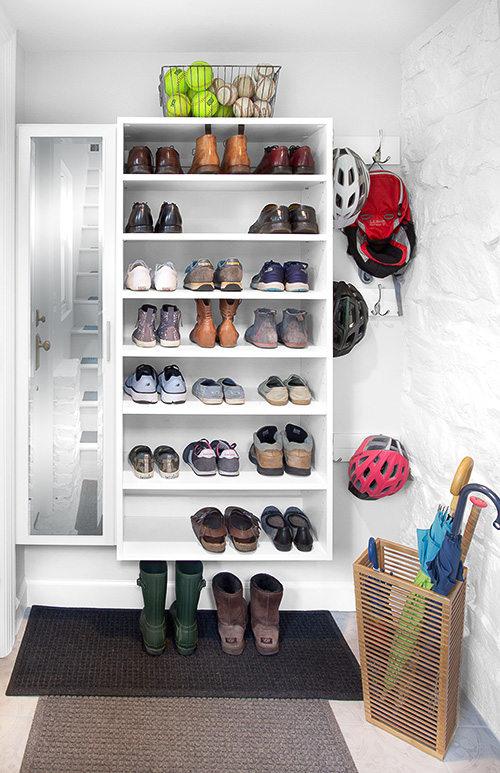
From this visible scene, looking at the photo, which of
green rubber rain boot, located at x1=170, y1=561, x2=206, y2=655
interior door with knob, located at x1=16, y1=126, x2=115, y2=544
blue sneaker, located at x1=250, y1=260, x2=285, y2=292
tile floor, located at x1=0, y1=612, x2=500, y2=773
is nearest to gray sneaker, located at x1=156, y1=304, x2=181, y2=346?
interior door with knob, located at x1=16, y1=126, x2=115, y2=544

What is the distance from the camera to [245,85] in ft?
7.68

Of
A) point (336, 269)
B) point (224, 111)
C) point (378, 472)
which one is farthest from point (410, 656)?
point (224, 111)

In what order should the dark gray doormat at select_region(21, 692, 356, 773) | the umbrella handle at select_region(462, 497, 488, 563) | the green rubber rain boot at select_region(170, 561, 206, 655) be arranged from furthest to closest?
the green rubber rain boot at select_region(170, 561, 206, 655) < the umbrella handle at select_region(462, 497, 488, 563) < the dark gray doormat at select_region(21, 692, 356, 773)

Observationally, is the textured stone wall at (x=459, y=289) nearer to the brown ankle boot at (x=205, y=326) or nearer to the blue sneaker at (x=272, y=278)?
the blue sneaker at (x=272, y=278)

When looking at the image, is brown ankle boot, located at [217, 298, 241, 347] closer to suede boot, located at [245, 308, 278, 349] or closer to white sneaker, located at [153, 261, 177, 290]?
suede boot, located at [245, 308, 278, 349]

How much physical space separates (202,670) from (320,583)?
2.37 feet

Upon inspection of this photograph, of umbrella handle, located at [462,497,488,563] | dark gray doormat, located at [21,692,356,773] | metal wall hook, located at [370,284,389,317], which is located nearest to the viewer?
dark gray doormat, located at [21,692,356,773]

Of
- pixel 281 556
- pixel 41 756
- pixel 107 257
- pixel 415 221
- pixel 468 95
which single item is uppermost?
pixel 468 95

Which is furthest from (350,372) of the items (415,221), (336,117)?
(336,117)

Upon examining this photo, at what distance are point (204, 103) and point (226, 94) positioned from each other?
0.30 ft

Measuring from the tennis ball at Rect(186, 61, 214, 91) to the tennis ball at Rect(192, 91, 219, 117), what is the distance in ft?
0.07

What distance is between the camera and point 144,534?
2602 mm

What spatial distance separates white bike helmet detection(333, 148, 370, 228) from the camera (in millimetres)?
2414

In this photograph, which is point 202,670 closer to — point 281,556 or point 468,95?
point 281,556
